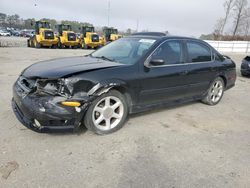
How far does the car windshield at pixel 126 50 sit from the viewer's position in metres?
4.15

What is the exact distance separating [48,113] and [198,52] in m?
3.43

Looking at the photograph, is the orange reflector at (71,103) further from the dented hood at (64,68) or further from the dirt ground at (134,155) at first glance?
the dirt ground at (134,155)

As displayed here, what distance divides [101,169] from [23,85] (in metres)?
1.78

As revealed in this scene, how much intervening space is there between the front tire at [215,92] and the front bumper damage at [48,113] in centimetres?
335

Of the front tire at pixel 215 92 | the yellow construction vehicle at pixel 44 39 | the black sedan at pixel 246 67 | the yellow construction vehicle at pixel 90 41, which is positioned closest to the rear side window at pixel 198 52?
the front tire at pixel 215 92

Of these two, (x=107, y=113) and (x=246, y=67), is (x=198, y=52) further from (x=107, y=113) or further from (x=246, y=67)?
(x=246, y=67)

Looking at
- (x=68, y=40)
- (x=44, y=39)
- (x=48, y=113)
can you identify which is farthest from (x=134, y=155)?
(x=68, y=40)

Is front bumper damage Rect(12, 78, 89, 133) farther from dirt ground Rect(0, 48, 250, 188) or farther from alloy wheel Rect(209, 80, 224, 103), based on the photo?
alloy wheel Rect(209, 80, 224, 103)

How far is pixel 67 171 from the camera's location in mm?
2791

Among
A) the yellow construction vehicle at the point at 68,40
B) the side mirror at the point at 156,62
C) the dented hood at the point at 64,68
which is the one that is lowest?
the dented hood at the point at 64,68

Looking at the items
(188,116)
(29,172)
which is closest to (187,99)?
(188,116)

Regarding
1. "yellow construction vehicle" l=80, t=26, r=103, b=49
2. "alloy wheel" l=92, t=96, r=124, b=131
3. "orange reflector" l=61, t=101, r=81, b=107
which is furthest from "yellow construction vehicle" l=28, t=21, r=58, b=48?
"orange reflector" l=61, t=101, r=81, b=107

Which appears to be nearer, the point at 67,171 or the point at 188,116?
the point at 67,171

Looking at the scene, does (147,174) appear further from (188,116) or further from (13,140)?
(188,116)
